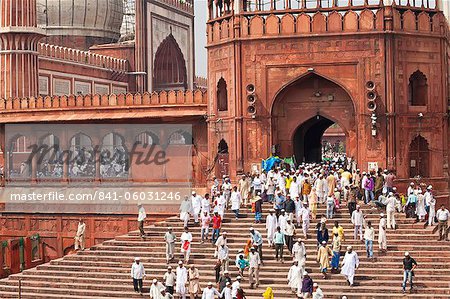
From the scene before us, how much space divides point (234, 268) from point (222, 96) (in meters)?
8.80

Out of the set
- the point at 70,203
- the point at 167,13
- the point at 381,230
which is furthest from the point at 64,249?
the point at 167,13

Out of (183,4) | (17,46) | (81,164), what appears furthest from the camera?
(183,4)

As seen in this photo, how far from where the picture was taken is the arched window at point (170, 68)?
50.6 meters

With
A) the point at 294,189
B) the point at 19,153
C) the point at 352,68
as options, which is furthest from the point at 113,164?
the point at 294,189

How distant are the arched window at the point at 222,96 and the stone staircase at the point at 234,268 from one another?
580cm

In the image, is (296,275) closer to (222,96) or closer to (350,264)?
(350,264)

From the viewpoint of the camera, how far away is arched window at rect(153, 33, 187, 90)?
166 ft

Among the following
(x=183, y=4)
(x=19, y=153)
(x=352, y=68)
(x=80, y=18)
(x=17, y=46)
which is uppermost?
(x=183, y=4)

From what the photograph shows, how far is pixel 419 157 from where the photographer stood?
24781 mm

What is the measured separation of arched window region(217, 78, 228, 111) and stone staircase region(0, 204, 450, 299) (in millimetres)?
5798

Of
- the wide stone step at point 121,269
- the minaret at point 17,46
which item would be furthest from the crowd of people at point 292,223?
the minaret at point 17,46

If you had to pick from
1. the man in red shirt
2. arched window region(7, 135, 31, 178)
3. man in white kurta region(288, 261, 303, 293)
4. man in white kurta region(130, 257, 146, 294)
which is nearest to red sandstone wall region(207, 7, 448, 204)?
the man in red shirt

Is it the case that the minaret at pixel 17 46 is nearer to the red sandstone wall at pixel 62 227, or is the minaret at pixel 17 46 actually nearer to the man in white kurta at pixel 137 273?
the red sandstone wall at pixel 62 227

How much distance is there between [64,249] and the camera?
85.6 ft
